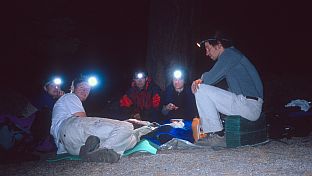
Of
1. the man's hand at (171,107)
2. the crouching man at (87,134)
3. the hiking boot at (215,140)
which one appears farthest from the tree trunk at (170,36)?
the crouching man at (87,134)

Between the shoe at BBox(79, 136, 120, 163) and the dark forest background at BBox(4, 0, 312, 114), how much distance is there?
3458 millimetres

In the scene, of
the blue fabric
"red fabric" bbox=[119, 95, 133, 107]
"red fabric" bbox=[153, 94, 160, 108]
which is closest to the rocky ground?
the blue fabric

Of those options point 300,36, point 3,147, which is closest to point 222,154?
point 3,147

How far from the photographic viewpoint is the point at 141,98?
6770 mm

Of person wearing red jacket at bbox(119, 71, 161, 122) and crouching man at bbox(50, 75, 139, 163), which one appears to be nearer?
crouching man at bbox(50, 75, 139, 163)

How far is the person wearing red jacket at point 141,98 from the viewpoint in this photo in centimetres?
663

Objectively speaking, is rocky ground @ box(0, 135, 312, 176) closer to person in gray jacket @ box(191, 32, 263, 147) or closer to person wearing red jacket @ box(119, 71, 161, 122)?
person in gray jacket @ box(191, 32, 263, 147)

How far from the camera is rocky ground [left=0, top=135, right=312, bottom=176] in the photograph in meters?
3.64

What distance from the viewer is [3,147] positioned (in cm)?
479

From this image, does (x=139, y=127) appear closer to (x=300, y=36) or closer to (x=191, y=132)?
(x=191, y=132)

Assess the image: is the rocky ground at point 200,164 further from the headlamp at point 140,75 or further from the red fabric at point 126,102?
the headlamp at point 140,75

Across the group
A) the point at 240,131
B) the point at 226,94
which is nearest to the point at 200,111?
the point at 226,94

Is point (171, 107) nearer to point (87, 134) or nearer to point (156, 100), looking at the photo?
point (156, 100)

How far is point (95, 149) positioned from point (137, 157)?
1.76ft
